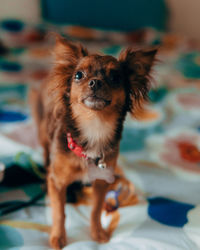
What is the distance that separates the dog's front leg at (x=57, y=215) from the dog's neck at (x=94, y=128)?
191 mm

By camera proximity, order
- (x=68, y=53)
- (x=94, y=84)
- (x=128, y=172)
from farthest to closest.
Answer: (x=128, y=172) < (x=68, y=53) < (x=94, y=84)

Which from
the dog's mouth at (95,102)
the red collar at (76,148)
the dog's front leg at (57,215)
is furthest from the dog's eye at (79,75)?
the dog's front leg at (57,215)

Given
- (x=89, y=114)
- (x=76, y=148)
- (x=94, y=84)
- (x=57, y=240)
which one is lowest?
(x=57, y=240)

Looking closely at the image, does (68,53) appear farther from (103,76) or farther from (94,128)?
(94,128)

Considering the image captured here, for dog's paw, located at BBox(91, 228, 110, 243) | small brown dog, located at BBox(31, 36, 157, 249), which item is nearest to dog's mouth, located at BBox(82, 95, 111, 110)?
small brown dog, located at BBox(31, 36, 157, 249)

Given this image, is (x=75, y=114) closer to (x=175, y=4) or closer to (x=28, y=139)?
(x=28, y=139)

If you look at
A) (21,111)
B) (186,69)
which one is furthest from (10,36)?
(186,69)

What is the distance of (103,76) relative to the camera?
3.20ft

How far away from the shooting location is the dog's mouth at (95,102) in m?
0.94

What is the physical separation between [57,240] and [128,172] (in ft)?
1.71

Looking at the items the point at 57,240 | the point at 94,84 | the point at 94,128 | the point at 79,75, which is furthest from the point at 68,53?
the point at 57,240

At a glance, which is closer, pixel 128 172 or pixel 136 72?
→ pixel 136 72

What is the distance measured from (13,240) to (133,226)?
0.45 m

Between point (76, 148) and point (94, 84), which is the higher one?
point (94, 84)
